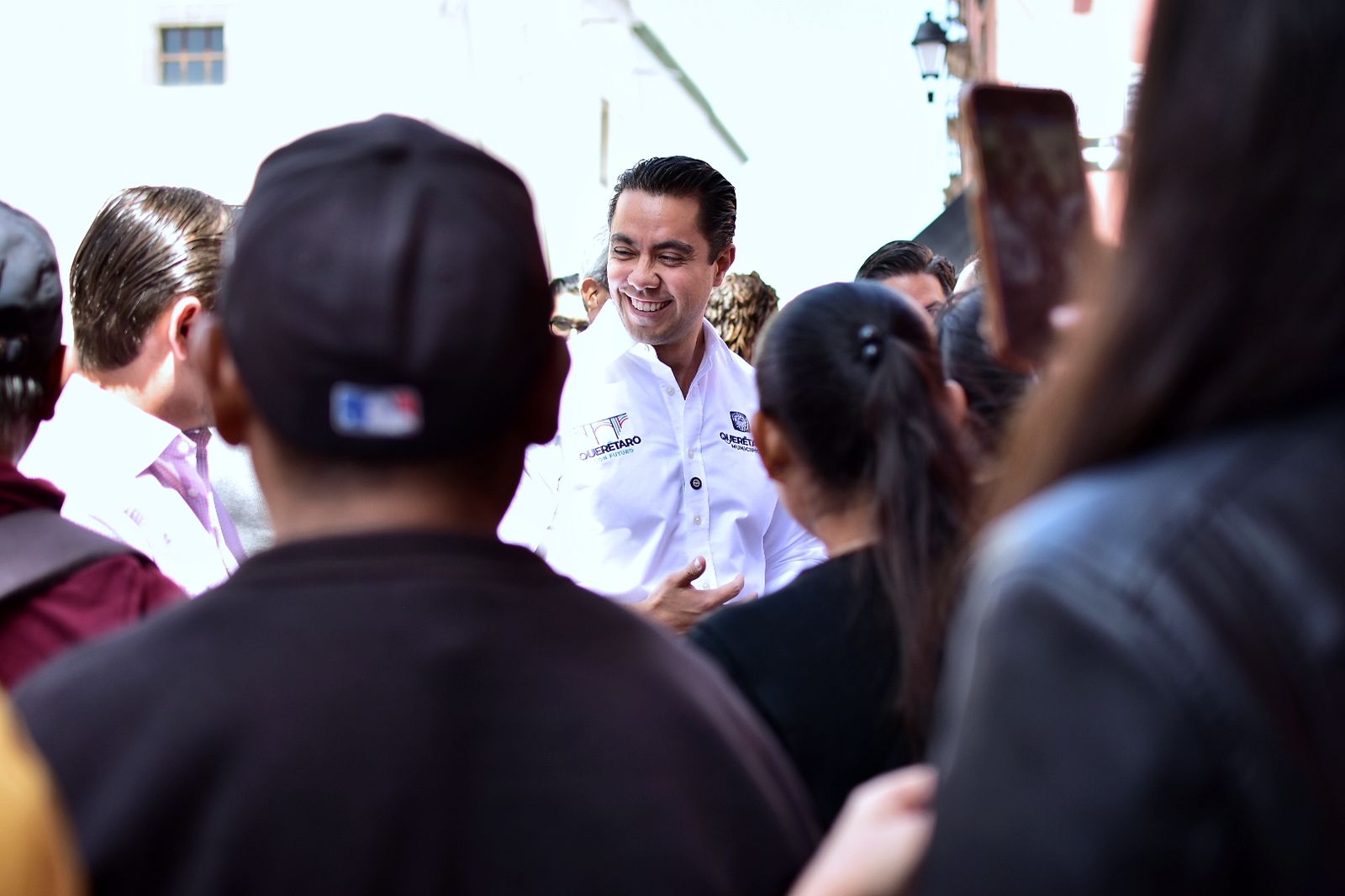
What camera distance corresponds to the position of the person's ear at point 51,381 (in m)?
1.98

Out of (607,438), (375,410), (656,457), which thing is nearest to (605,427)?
(607,438)

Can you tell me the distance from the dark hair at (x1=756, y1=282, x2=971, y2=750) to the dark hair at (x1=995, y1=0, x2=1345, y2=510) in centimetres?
121

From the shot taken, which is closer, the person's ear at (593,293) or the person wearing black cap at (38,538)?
the person wearing black cap at (38,538)

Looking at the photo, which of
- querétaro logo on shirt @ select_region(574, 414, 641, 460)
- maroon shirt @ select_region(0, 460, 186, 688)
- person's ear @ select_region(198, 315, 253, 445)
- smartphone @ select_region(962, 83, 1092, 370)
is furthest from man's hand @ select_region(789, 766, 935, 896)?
querétaro logo on shirt @ select_region(574, 414, 641, 460)

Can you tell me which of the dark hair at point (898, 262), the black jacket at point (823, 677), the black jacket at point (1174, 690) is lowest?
the black jacket at point (823, 677)

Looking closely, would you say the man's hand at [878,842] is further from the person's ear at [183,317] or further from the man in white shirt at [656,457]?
the man in white shirt at [656,457]

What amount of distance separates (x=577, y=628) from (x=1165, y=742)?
572mm

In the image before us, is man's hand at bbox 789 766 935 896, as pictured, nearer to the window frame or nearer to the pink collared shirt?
the pink collared shirt

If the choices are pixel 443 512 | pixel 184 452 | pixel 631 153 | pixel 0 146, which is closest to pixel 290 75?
pixel 0 146

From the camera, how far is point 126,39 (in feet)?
60.1

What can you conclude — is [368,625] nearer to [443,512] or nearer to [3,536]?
[443,512]

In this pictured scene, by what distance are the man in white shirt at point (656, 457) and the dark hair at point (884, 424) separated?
1.66m

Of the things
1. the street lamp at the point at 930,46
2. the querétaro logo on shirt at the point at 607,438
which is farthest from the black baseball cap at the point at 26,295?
the street lamp at the point at 930,46

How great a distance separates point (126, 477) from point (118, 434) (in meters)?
0.08
